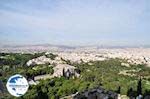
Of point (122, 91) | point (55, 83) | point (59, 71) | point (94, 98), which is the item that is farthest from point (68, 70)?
point (94, 98)

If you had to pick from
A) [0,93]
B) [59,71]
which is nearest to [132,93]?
[59,71]

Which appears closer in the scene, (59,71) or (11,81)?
(11,81)

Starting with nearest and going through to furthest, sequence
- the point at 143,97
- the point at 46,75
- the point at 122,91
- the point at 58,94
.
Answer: the point at 143,97 < the point at 58,94 < the point at 122,91 < the point at 46,75

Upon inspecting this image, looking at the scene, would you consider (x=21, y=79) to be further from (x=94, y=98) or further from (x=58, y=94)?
(x=58, y=94)

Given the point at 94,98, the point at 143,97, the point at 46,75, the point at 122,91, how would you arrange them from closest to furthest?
the point at 94,98
the point at 143,97
the point at 122,91
the point at 46,75

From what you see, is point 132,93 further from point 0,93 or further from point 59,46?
point 59,46

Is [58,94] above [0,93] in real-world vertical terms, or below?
below

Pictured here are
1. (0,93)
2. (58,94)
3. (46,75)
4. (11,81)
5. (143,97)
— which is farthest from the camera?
(46,75)

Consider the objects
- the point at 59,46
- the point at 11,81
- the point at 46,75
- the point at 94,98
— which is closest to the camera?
the point at 11,81

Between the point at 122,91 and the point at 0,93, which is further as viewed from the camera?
the point at 122,91
